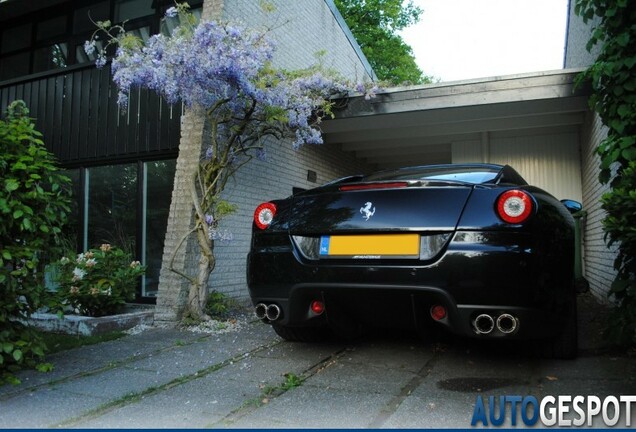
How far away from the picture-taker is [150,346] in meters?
4.21

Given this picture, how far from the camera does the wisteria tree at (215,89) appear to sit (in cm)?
464

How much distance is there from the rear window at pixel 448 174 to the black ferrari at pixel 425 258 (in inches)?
0.5

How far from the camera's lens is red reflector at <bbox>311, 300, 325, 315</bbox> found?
313 centimetres

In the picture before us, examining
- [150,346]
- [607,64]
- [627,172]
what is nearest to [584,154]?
[607,64]

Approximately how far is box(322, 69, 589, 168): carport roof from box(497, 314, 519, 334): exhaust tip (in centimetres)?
417

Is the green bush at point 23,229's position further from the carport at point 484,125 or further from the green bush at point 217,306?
the carport at point 484,125

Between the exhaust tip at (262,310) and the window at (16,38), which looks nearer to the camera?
the exhaust tip at (262,310)

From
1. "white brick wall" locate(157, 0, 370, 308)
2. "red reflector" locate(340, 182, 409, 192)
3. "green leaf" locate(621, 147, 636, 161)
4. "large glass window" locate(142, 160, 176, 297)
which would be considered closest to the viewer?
"red reflector" locate(340, 182, 409, 192)

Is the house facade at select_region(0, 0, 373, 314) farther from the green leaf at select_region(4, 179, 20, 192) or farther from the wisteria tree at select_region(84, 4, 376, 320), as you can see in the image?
the green leaf at select_region(4, 179, 20, 192)

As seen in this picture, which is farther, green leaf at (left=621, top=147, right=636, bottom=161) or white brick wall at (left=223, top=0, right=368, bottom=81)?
white brick wall at (left=223, top=0, right=368, bottom=81)

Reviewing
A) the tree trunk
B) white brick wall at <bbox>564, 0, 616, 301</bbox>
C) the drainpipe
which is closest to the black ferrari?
the tree trunk

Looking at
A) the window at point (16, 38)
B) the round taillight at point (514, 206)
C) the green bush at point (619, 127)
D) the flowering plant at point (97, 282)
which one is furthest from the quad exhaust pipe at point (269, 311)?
the window at point (16, 38)

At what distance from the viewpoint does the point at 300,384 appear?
9.82 ft

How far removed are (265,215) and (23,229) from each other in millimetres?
1547
